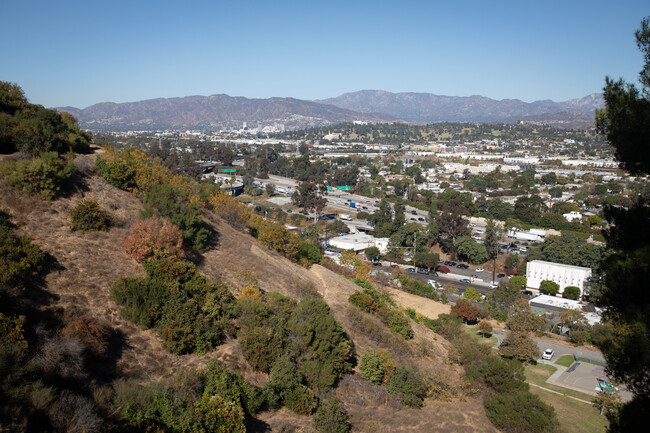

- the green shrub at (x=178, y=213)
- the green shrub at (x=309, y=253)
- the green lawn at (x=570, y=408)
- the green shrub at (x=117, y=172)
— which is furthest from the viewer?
the green shrub at (x=309, y=253)

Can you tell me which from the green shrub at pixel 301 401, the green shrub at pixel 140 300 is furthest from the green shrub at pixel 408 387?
the green shrub at pixel 140 300

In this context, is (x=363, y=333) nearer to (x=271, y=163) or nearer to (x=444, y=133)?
(x=271, y=163)

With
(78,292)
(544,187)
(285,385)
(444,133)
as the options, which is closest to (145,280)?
(78,292)

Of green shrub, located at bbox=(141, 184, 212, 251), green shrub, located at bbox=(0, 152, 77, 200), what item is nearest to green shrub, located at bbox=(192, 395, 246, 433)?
green shrub, located at bbox=(141, 184, 212, 251)

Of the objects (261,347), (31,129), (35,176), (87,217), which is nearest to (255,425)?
(261,347)

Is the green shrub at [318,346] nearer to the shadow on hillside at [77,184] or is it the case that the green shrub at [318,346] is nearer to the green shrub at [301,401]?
the green shrub at [301,401]

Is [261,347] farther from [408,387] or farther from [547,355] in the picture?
[547,355]
